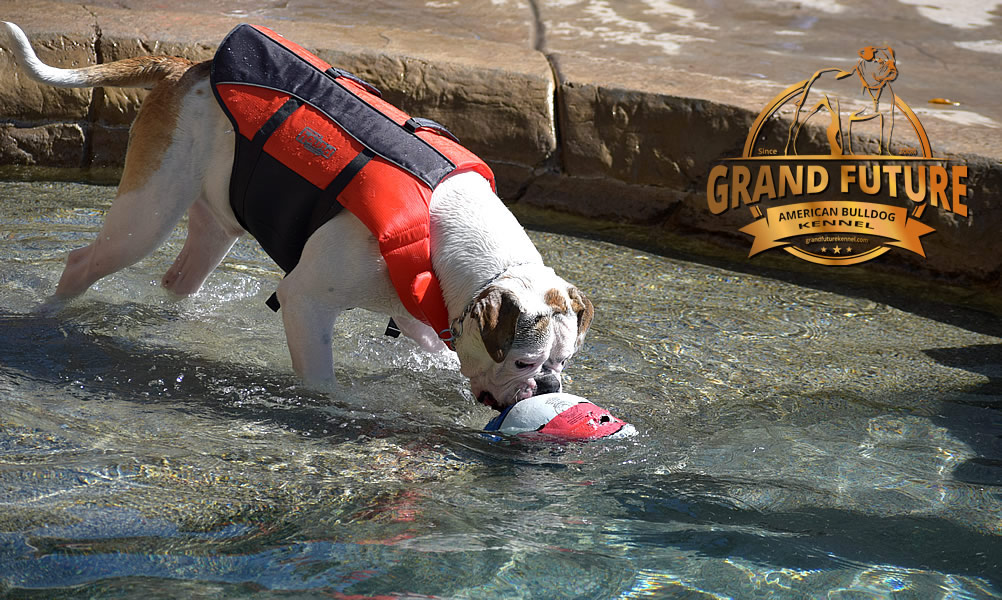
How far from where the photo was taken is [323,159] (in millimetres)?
3625

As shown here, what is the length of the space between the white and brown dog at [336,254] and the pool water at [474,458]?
10.5 inches

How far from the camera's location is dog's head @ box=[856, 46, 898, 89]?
7184 mm

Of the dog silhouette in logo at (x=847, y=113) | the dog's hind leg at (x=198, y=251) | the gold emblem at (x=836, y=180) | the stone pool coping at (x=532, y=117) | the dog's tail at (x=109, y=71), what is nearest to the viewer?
the dog's tail at (x=109, y=71)

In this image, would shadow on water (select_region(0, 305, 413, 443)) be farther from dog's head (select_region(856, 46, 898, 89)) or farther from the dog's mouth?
dog's head (select_region(856, 46, 898, 89))

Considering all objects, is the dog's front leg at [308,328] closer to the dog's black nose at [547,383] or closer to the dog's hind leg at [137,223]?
the dog's hind leg at [137,223]

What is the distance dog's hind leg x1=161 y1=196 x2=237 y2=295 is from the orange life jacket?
1.66ft

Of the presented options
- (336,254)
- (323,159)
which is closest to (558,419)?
(336,254)

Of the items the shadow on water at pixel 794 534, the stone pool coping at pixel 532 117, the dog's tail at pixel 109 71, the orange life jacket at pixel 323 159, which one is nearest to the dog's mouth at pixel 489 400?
the orange life jacket at pixel 323 159

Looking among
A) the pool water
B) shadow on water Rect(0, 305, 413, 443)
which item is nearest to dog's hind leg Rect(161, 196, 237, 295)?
the pool water

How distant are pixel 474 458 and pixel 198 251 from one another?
1914 millimetres

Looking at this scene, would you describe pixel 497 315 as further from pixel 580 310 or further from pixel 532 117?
pixel 532 117

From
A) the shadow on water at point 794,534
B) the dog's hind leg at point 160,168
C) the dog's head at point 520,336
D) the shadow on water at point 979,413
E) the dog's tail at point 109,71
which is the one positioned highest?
the dog's tail at point 109,71

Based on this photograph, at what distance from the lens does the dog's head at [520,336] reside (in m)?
3.28

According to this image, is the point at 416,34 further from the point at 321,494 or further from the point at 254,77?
the point at 321,494
